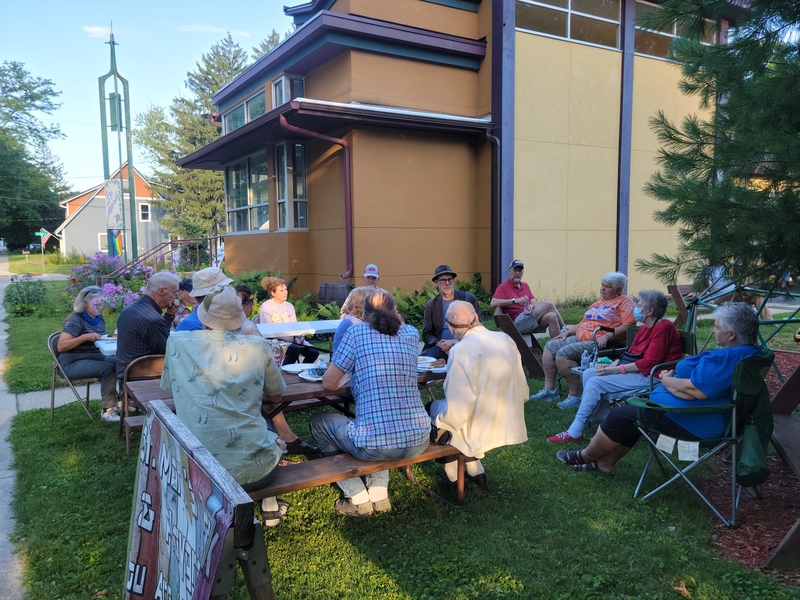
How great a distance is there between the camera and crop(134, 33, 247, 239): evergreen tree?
3484 cm

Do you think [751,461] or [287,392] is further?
[287,392]

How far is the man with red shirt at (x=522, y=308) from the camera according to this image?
7559 mm

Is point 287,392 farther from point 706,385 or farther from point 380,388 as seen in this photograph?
point 706,385

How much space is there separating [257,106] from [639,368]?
1210 centimetres

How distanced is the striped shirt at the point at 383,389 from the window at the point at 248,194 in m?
10.00

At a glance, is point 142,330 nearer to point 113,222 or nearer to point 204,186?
point 113,222

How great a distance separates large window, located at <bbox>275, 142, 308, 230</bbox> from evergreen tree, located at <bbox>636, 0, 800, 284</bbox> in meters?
9.01

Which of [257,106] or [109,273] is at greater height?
[257,106]

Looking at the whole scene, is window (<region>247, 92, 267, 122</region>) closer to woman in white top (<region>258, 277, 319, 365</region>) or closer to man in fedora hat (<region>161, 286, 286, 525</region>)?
woman in white top (<region>258, 277, 319, 365</region>)

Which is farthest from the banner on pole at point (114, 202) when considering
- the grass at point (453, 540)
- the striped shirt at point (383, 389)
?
the striped shirt at point (383, 389)

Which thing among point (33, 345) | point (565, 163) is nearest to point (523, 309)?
point (565, 163)

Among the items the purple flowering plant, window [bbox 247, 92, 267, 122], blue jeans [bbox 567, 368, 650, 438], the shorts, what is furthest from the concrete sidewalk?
window [bbox 247, 92, 267, 122]

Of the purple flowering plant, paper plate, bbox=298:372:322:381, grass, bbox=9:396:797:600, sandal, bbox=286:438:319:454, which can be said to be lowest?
grass, bbox=9:396:797:600

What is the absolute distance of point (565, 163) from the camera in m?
12.4
